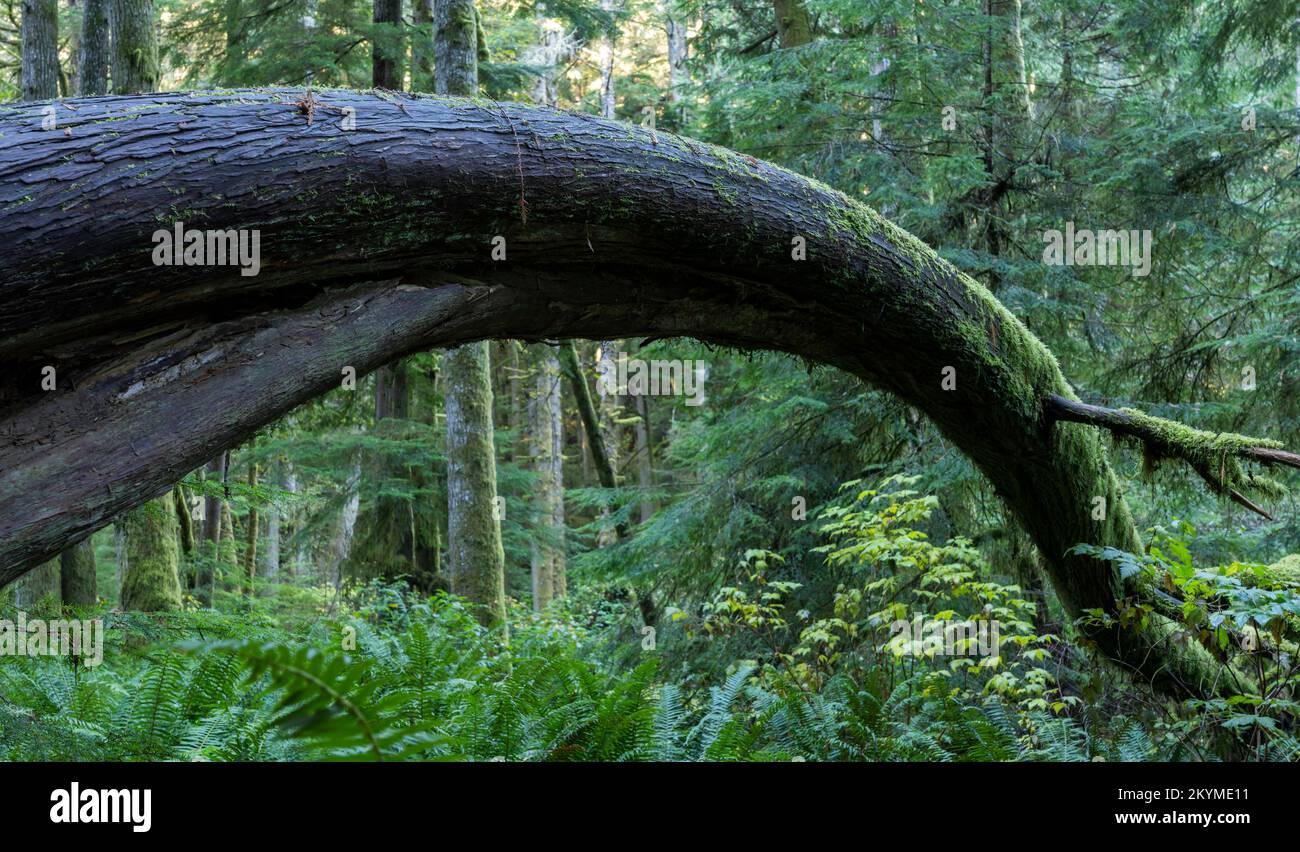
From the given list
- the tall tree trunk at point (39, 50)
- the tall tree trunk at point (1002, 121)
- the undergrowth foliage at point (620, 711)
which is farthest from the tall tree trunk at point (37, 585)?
the tall tree trunk at point (1002, 121)

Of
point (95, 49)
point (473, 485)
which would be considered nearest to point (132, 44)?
point (95, 49)

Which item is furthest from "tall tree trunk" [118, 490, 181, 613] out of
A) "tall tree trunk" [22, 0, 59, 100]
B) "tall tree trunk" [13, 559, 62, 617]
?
"tall tree trunk" [22, 0, 59, 100]

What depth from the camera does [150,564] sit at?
9.28 m

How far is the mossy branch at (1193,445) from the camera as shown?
4.79 m

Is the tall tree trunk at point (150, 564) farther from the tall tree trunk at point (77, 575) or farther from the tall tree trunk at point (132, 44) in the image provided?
the tall tree trunk at point (132, 44)

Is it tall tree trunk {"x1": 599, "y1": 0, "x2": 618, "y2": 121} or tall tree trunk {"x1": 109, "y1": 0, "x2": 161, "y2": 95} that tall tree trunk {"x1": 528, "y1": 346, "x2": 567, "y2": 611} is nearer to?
tall tree trunk {"x1": 599, "y1": 0, "x2": 618, "y2": 121}

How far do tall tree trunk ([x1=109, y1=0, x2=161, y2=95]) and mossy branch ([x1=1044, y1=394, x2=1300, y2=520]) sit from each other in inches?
332

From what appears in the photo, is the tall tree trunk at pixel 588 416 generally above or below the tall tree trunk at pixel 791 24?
below

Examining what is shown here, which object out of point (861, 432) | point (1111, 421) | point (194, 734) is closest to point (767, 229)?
point (1111, 421)

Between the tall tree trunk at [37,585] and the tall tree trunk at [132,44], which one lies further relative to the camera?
the tall tree trunk at [37,585]

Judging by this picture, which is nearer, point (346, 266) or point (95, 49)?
point (346, 266)

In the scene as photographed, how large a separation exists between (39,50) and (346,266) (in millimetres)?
10444

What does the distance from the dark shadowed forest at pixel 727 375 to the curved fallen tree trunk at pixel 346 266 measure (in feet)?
0.05

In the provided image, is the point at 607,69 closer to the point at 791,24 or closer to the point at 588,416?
the point at 791,24
